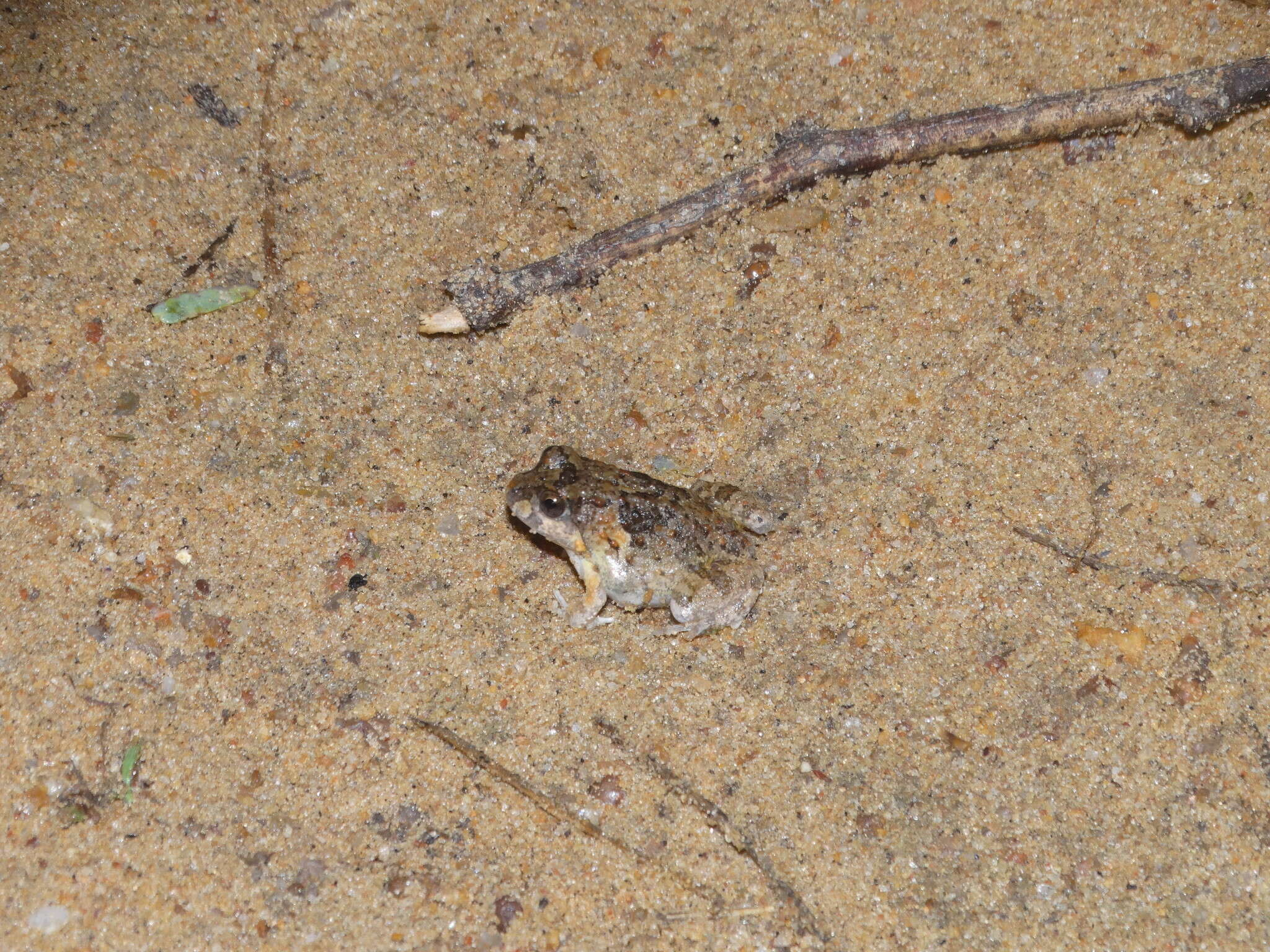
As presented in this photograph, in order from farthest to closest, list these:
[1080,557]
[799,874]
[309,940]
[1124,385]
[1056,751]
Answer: [1124,385] < [1080,557] < [1056,751] < [799,874] < [309,940]

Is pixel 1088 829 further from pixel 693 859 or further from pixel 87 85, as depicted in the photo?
pixel 87 85

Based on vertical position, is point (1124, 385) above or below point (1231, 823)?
above

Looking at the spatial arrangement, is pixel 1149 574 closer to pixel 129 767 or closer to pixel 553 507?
pixel 553 507

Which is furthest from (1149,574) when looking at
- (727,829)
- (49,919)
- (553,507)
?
(49,919)

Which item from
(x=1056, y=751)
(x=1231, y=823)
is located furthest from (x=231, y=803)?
(x=1231, y=823)

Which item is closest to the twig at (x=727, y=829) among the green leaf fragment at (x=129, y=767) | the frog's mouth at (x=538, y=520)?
the frog's mouth at (x=538, y=520)

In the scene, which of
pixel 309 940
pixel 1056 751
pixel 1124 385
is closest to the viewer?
pixel 309 940
